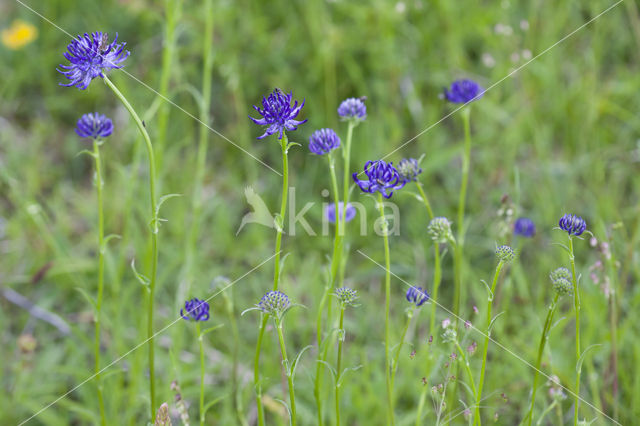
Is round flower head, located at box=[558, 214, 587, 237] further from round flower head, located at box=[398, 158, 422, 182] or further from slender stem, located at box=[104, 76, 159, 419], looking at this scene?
slender stem, located at box=[104, 76, 159, 419]

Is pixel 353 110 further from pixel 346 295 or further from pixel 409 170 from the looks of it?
pixel 346 295

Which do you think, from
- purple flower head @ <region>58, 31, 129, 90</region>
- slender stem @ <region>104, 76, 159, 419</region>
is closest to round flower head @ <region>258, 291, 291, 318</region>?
slender stem @ <region>104, 76, 159, 419</region>

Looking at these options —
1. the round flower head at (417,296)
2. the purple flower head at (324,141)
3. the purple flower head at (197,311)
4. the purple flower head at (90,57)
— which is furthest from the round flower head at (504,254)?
the purple flower head at (90,57)

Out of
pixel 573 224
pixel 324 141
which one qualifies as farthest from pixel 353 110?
pixel 573 224

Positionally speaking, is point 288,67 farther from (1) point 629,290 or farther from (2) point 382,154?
(1) point 629,290

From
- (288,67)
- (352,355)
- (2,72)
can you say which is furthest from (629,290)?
(2,72)
